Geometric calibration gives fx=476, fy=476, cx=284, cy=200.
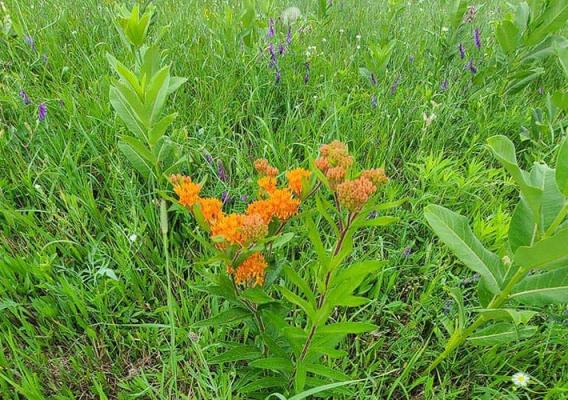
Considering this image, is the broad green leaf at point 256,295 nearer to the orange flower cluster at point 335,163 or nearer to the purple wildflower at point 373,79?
the orange flower cluster at point 335,163

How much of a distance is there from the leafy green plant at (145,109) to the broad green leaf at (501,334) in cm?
110

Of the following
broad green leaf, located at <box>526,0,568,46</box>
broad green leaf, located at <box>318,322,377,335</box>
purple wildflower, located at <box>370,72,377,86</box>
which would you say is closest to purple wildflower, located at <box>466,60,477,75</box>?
broad green leaf, located at <box>526,0,568,46</box>

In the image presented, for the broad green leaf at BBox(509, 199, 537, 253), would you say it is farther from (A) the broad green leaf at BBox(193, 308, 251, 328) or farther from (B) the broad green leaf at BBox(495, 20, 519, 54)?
(B) the broad green leaf at BBox(495, 20, 519, 54)

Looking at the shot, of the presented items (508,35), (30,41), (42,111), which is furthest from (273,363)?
(30,41)

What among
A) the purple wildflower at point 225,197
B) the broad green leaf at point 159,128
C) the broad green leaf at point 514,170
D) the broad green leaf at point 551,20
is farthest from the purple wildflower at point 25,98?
the broad green leaf at point 551,20

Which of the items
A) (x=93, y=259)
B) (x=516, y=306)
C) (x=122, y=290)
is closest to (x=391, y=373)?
(x=516, y=306)

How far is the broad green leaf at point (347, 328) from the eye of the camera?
3.39 ft

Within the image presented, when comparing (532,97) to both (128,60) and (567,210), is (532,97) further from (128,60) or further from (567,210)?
(128,60)

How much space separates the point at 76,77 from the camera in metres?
2.57

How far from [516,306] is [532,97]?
1.72 m

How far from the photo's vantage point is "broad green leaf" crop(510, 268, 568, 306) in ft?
3.73

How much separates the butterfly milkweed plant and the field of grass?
88mm

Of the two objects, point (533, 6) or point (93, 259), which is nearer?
point (93, 259)

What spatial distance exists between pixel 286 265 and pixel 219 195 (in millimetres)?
788
